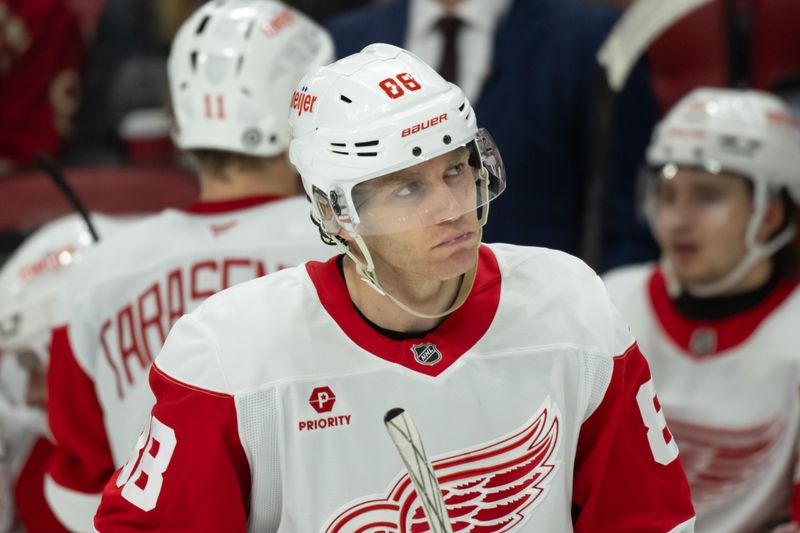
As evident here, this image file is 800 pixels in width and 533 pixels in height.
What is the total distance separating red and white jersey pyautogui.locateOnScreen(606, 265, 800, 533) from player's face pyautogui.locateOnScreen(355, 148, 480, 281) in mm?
1400

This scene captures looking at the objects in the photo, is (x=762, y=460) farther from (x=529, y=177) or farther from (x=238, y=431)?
(x=238, y=431)

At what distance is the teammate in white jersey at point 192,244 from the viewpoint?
260 cm

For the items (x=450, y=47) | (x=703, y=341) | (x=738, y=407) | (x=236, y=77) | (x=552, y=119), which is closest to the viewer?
(x=236, y=77)

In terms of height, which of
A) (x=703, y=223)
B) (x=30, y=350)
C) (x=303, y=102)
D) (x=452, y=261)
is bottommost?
(x=30, y=350)

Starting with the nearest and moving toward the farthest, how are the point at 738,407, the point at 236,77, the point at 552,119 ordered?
the point at 236,77, the point at 738,407, the point at 552,119

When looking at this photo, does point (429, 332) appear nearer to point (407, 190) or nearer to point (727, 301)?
point (407, 190)

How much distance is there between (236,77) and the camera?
281 cm

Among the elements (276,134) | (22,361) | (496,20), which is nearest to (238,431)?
(276,134)

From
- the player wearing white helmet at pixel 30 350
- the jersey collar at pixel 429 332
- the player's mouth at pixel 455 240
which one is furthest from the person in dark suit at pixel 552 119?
the player's mouth at pixel 455 240

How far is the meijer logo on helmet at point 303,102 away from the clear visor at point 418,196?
0.14 m

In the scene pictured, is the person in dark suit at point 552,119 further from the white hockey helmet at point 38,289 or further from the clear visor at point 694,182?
the white hockey helmet at point 38,289

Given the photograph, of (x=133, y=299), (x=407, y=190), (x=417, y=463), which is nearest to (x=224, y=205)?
(x=133, y=299)

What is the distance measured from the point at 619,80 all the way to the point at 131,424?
1531 millimetres

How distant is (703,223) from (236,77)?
1243 millimetres
